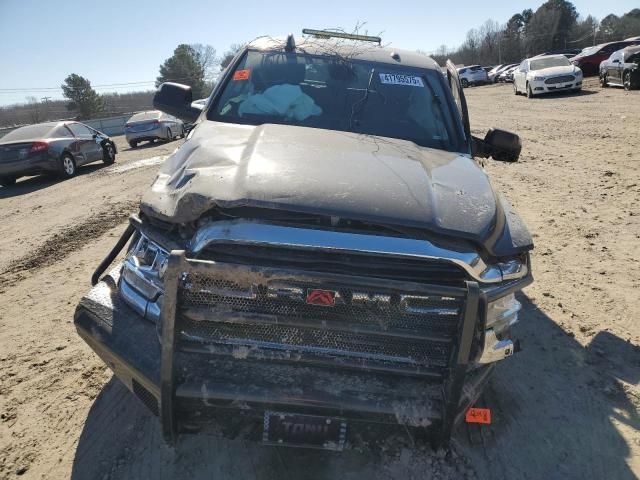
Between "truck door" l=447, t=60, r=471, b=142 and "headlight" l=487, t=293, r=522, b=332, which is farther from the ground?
"truck door" l=447, t=60, r=471, b=142

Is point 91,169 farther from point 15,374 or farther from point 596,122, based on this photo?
point 596,122

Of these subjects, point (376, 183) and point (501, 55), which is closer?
point (376, 183)

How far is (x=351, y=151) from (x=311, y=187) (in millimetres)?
673

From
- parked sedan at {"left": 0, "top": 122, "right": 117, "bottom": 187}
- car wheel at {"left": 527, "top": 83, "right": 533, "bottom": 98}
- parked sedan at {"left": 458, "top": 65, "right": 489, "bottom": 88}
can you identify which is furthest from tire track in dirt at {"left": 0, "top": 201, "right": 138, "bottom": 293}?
parked sedan at {"left": 458, "top": 65, "right": 489, "bottom": 88}

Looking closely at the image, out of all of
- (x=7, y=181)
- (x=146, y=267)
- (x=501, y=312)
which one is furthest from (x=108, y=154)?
(x=501, y=312)

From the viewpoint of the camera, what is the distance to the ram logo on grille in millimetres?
2045

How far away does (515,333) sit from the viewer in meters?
3.89

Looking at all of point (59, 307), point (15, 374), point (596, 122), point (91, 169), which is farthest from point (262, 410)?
point (596, 122)

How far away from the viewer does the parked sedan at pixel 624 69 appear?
18.6 metres

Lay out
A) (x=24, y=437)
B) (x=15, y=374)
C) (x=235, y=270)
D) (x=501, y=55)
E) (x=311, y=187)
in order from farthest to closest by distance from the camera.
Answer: (x=501, y=55) → (x=15, y=374) → (x=24, y=437) → (x=311, y=187) → (x=235, y=270)

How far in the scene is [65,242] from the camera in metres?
6.12

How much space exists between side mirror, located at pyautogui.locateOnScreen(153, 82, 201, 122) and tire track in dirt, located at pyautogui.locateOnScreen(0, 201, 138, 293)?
246 cm

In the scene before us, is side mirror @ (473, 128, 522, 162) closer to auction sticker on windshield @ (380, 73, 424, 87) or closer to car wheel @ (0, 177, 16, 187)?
auction sticker on windshield @ (380, 73, 424, 87)

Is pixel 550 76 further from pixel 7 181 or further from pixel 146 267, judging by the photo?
pixel 146 267
